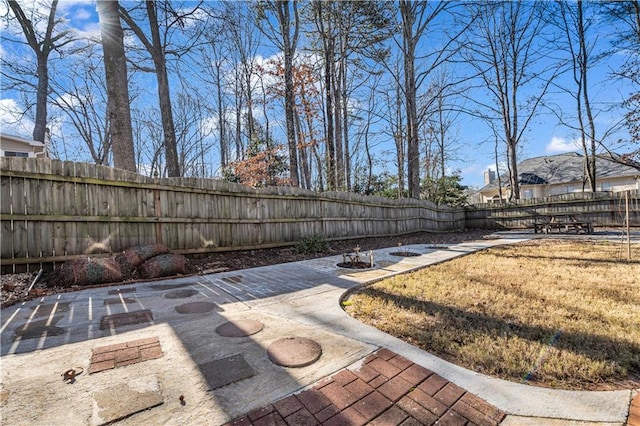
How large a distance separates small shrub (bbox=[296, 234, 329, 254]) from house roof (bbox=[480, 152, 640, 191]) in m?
22.5

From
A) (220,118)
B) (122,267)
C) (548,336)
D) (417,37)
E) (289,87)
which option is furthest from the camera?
(220,118)

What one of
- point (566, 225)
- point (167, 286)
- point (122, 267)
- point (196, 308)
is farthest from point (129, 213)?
point (566, 225)

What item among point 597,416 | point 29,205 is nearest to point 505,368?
point 597,416

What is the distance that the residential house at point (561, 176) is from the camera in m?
19.2

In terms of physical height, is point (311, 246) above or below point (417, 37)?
below

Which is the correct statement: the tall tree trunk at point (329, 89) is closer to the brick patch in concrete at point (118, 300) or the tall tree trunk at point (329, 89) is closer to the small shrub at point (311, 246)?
the small shrub at point (311, 246)

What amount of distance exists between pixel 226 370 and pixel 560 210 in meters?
15.8

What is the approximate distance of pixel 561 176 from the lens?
21.4 metres

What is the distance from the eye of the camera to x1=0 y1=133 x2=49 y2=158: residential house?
8734 millimetres

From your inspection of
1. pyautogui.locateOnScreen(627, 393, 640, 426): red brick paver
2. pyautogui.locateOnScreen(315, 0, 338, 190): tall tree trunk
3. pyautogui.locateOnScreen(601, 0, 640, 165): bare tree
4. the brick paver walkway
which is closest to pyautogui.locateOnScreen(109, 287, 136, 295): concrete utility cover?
the brick paver walkway

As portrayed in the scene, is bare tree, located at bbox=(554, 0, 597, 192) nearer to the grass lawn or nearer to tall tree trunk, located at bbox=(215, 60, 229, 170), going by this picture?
the grass lawn

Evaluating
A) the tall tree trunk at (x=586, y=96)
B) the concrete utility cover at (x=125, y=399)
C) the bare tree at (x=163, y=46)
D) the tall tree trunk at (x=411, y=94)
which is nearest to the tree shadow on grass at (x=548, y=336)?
the concrete utility cover at (x=125, y=399)

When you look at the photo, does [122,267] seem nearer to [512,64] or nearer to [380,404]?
[380,404]

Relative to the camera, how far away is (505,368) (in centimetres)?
169
